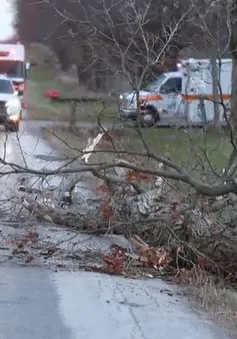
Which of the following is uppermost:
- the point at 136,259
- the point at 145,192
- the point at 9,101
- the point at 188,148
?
the point at 188,148

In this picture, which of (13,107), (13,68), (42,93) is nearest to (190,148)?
(13,107)

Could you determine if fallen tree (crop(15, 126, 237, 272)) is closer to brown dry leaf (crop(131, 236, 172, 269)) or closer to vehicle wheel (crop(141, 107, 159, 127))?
brown dry leaf (crop(131, 236, 172, 269))

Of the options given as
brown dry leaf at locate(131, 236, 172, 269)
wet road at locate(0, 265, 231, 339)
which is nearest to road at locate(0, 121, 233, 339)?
wet road at locate(0, 265, 231, 339)

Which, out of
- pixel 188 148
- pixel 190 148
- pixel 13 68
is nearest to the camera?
pixel 190 148

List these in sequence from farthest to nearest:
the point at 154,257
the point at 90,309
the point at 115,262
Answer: the point at 154,257, the point at 115,262, the point at 90,309

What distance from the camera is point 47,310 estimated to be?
7.72 m

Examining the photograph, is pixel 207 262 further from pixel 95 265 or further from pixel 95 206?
pixel 95 206

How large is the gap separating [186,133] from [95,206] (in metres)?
1.54

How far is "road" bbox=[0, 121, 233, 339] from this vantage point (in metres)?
7.12

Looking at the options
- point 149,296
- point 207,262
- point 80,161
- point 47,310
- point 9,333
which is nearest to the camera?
point 9,333

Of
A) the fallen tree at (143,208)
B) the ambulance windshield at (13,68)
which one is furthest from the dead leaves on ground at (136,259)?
the ambulance windshield at (13,68)

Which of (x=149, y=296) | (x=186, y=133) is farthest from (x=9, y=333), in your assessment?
(x=186, y=133)

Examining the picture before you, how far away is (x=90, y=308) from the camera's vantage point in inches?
310

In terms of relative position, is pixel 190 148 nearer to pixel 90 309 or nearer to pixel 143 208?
pixel 143 208
